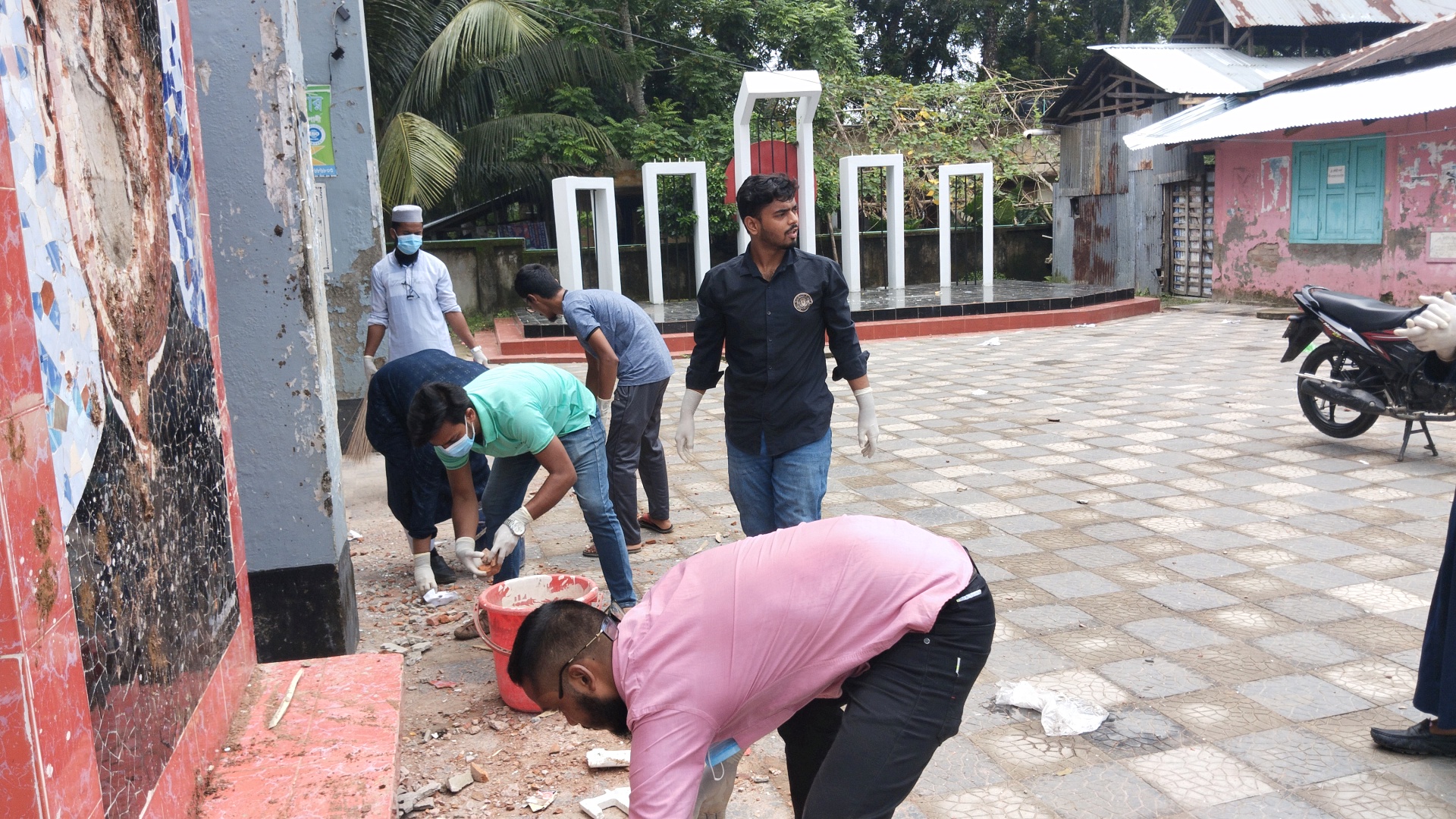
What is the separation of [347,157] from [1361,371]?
6811 mm

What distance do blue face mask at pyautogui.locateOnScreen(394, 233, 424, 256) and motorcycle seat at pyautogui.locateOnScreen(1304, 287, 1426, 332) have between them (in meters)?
5.47

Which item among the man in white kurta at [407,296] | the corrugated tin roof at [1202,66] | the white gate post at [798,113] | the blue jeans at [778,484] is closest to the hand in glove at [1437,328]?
the blue jeans at [778,484]

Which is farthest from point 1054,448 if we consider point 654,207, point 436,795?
point 654,207

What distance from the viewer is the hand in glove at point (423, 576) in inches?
188

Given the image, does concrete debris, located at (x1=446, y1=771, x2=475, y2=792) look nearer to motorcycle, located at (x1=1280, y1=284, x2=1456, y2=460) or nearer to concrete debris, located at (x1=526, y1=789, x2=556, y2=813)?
concrete debris, located at (x1=526, y1=789, x2=556, y2=813)

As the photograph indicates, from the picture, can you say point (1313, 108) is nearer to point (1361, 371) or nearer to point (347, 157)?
point (1361, 371)

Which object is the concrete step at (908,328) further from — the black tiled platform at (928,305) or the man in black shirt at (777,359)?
the man in black shirt at (777,359)

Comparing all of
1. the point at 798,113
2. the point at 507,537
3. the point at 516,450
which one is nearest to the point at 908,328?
the point at 798,113

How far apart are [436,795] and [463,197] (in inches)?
614

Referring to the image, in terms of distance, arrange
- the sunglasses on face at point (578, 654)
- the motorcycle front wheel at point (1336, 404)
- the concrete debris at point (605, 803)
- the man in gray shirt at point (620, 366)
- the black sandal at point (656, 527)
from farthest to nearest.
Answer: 1. the motorcycle front wheel at point (1336, 404)
2. the black sandal at point (656, 527)
3. the man in gray shirt at point (620, 366)
4. the concrete debris at point (605, 803)
5. the sunglasses on face at point (578, 654)

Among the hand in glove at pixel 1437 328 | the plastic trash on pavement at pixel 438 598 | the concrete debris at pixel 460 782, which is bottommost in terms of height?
the concrete debris at pixel 460 782

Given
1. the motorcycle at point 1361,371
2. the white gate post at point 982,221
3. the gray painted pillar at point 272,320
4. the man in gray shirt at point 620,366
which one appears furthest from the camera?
the white gate post at point 982,221

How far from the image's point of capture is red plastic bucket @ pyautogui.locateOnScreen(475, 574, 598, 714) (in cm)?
351

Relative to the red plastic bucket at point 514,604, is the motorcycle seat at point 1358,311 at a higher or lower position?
higher
